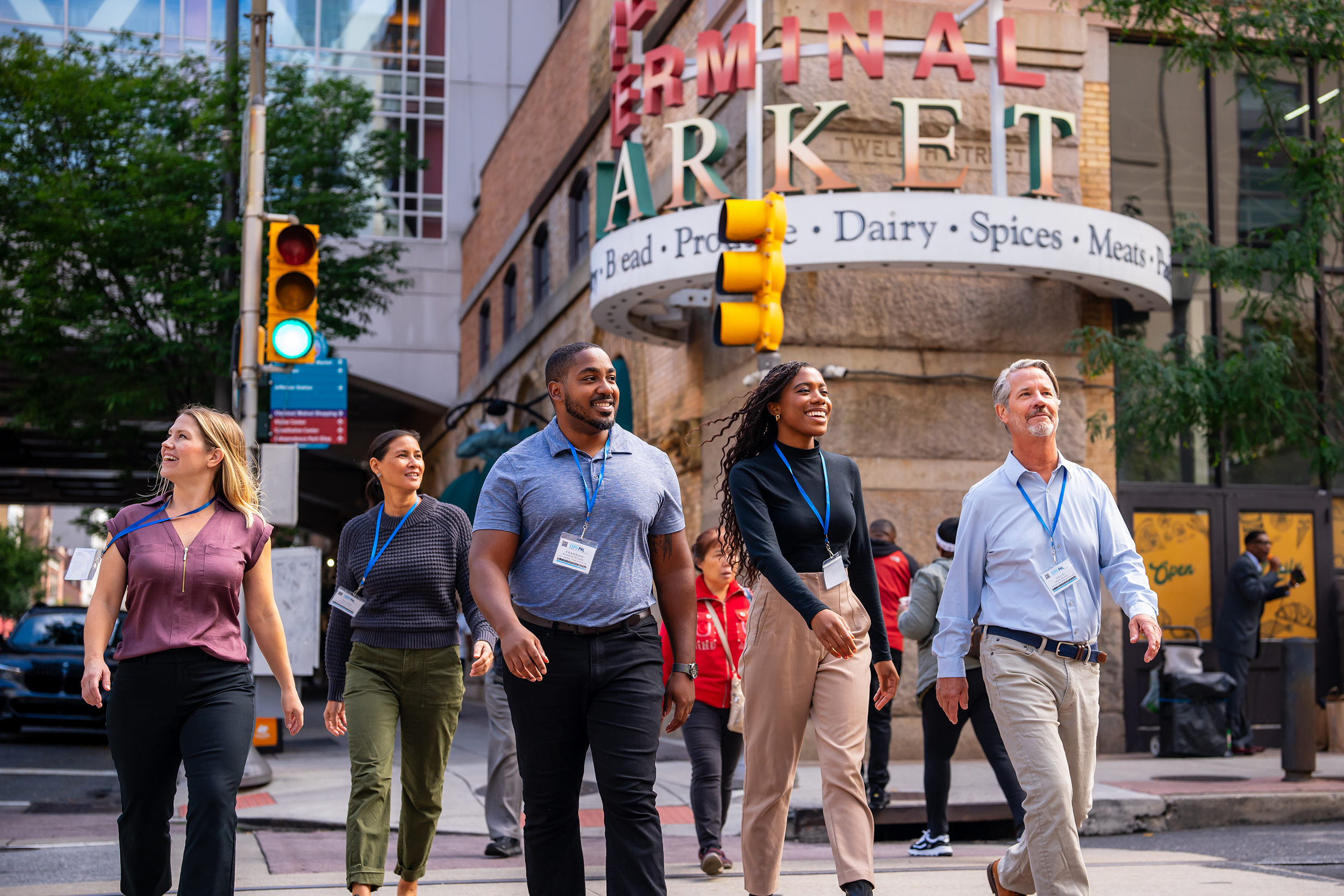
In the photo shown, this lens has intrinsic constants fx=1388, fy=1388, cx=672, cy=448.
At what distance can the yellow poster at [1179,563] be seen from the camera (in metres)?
13.7

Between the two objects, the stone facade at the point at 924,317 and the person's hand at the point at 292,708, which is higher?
the stone facade at the point at 924,317

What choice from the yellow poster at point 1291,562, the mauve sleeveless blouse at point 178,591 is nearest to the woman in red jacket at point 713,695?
the mauve sleeveless blouse at point 178,591

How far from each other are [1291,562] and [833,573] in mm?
10594

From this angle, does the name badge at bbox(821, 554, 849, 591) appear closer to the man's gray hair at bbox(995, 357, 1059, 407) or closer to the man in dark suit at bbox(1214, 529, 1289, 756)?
the man's gray hair at bbox(995, 357, 1059, 407)

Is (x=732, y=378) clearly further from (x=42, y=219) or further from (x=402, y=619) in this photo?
(x=42, y=219)

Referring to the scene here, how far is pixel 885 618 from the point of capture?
916cm

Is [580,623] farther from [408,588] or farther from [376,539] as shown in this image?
[376,539]

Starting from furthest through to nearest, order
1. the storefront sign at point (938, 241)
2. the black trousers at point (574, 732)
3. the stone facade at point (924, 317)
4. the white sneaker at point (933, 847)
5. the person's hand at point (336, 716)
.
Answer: the stone facade at point (924, 317), the storefront sign at point (938, 241), the white sneaker at point (933, 847), the person's hand at point (336, 716), the black trousers at point (574, 732)

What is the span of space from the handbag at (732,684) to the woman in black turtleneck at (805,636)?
1.46m

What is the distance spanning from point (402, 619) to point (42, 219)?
1668 cm

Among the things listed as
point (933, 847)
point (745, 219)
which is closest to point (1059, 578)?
point (933, 847)

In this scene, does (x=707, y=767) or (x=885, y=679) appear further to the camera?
(x=707, y=767)

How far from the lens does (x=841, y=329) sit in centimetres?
1322

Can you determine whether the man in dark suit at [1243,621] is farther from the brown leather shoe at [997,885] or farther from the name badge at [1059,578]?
the name badge at [1059,578]
